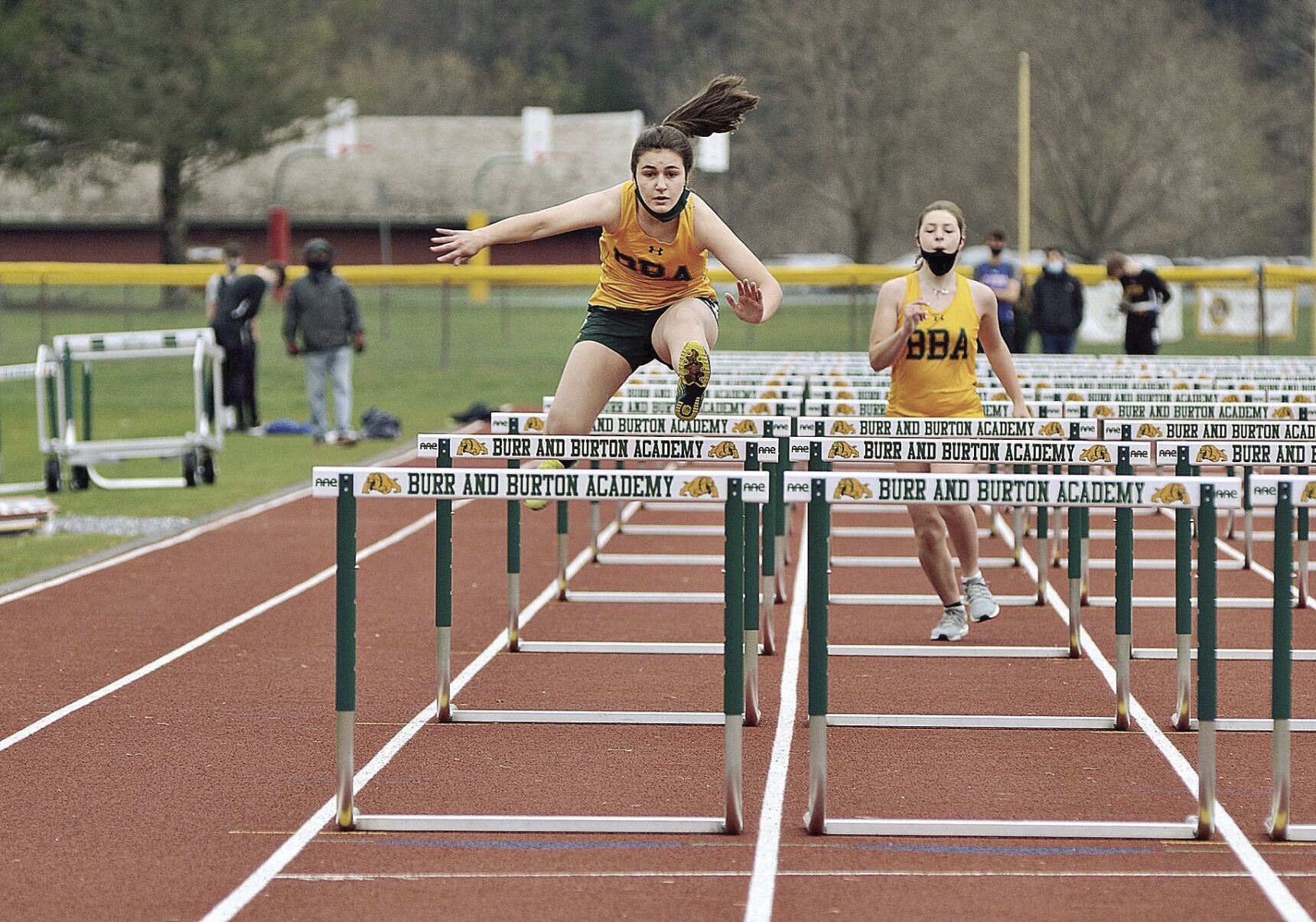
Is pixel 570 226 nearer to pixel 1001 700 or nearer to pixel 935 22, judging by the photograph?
pixel 1001 700

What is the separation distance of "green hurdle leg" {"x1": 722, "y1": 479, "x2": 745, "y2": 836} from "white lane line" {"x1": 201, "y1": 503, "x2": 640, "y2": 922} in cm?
121

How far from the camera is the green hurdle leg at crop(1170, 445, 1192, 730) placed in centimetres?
589

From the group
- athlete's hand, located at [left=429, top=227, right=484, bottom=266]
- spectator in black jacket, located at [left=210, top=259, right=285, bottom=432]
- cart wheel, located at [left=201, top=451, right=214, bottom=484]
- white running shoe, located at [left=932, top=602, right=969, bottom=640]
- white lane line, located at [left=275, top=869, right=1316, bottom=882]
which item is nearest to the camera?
white lane line, located at [left=275, top=869, right=1316, bottom=882]

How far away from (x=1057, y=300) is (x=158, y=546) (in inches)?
462

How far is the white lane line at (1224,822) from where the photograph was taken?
16.3 ft

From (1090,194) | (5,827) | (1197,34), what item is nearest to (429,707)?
(5,827)

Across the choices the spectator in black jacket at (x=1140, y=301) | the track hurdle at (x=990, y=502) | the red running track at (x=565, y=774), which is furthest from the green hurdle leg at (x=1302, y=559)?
the spectator in black jacket at (x=1140, y=301)

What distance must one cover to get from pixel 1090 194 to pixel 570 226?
4206 cm

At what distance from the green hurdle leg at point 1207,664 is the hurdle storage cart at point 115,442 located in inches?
411

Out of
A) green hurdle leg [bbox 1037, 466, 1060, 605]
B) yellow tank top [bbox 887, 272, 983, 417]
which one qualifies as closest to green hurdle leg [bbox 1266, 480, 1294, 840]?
yellow tank top [bbox 887, 272, 983, 417]

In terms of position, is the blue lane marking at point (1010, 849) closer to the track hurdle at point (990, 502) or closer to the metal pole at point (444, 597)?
the track hurdle at point (990, 502)

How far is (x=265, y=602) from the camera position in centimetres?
1020

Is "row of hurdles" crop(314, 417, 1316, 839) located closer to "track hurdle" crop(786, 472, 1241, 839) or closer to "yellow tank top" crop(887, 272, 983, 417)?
"track hurdle" crop(786, 472, 1241, 839)

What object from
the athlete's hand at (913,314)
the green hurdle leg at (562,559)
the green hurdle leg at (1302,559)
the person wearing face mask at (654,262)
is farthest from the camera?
the green hurdle leg at (562,559)
